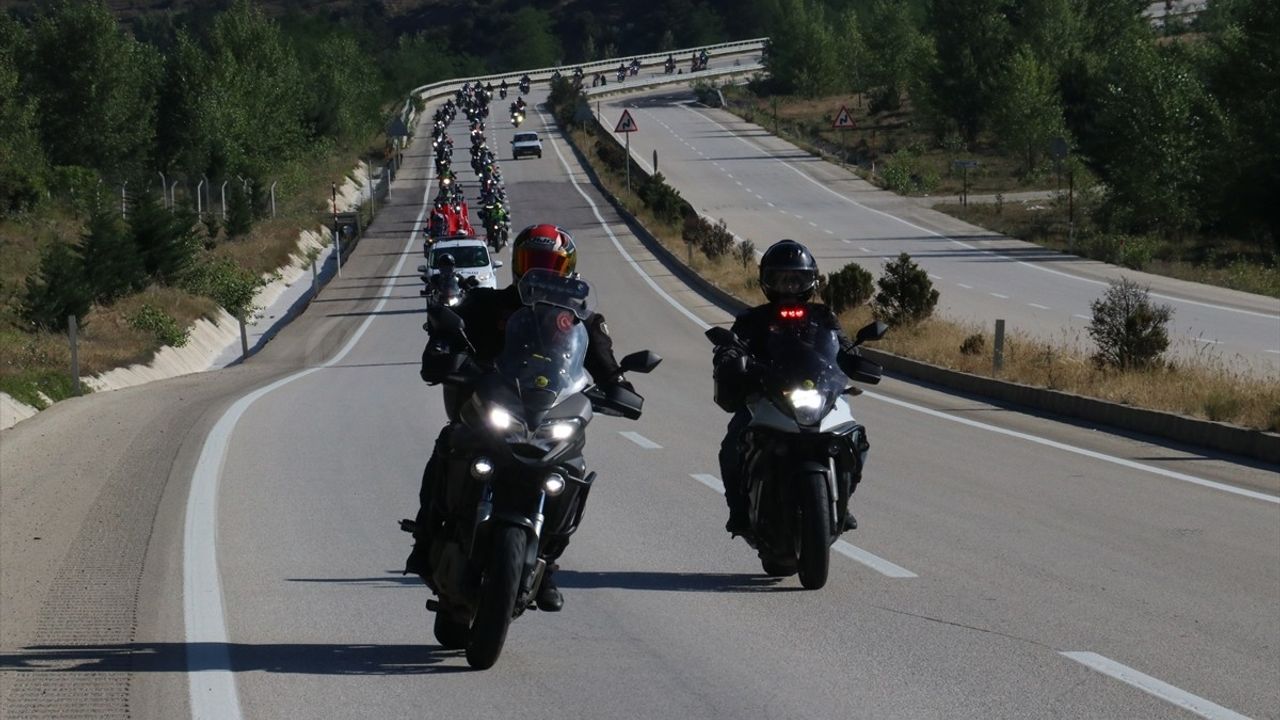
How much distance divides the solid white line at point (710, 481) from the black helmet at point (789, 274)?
11.7 ft

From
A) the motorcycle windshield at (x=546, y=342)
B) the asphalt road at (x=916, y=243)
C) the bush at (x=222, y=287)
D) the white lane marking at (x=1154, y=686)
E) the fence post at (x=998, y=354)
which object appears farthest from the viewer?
the bush at (x=222, y=287)

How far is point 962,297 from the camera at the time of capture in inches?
1576

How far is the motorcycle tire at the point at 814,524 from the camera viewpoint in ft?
27.6

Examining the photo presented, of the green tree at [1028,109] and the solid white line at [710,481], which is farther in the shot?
the green tree at [1028,109]

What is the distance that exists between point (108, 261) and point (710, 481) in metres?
28.3

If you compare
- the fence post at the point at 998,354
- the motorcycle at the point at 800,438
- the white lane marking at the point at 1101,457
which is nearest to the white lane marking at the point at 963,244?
the fence post at the point at 998,354

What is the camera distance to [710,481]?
13117 millimetres

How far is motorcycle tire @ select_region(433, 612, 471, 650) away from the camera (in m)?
7.20

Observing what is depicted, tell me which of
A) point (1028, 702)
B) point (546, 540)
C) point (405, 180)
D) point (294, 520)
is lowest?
point (405, 180)

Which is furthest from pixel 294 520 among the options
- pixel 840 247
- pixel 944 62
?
pixel 944 62

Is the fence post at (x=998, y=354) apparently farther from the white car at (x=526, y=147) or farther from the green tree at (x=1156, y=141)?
the white car at (x=526, y=147)

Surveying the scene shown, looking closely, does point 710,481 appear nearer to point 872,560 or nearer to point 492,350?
point 872,560

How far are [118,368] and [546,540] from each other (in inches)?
955

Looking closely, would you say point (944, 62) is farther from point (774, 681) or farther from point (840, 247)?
point (774, 681)
